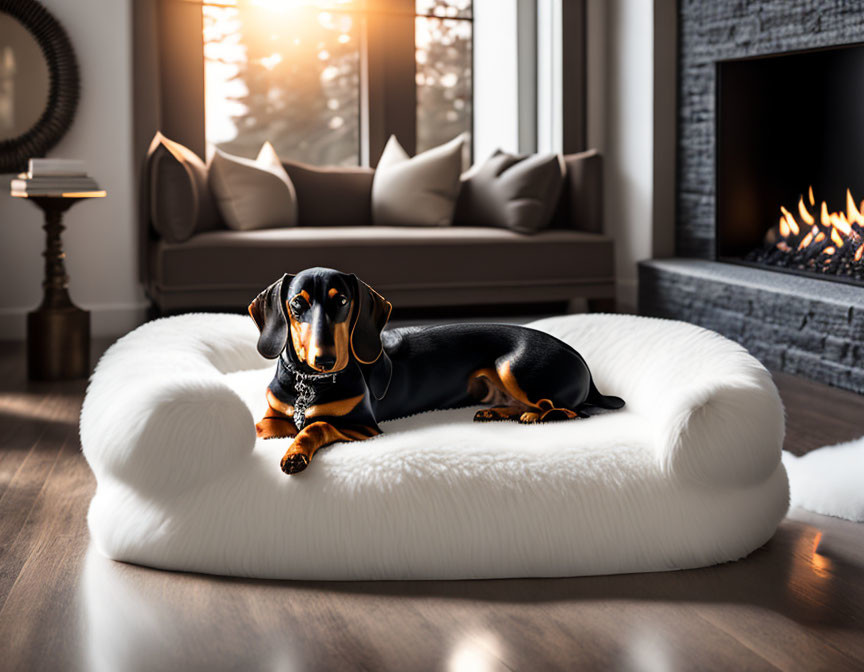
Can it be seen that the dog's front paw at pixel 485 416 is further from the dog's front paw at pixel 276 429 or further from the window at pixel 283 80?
the window at pixel 283 80

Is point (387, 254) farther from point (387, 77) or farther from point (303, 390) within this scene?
point (303, 390)

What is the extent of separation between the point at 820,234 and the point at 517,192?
1.32 m

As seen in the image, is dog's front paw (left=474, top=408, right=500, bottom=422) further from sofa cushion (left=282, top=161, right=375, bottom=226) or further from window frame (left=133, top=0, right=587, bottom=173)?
window frame (left=133, top=0, right=587, bottom=173)

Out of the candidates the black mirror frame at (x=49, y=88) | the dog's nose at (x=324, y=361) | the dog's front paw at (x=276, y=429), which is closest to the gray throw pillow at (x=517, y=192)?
the black mirror frame at (x=49, y=88)

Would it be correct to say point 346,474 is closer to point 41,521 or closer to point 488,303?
point 41,521

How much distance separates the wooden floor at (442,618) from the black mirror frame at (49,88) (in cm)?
284

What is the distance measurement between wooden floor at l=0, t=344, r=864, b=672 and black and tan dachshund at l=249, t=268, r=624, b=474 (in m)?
0.26

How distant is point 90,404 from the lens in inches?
71.4

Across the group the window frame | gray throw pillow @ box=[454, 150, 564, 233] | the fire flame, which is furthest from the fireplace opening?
the window frame

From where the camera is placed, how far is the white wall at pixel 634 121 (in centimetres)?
454

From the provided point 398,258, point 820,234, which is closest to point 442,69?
point 398,258

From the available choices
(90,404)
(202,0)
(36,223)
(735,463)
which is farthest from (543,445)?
(202,0)

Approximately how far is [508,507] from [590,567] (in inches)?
6.4

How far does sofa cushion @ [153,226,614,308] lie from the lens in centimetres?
394
